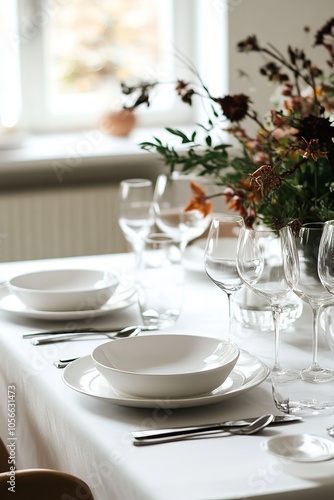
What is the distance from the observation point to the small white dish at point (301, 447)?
2.94 ft

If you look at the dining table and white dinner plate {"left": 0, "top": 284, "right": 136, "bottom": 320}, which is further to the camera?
white dinner plate {"left": 0, "top": 284, "right": 136, "bottom": 320}

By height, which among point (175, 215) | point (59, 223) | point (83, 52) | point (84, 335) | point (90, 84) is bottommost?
point (59, 223)

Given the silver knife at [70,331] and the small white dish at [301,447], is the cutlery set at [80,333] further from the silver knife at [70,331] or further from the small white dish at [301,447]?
the small white dish at [301,447]

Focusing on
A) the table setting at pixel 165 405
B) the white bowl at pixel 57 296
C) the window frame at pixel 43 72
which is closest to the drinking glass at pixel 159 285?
the table setting at pixel 165 405

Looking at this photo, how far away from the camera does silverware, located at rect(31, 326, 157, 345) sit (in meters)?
1.34

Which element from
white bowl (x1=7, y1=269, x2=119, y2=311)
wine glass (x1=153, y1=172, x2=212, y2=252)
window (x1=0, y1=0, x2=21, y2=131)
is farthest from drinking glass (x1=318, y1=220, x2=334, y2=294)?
window (x1=0, y1=0, x2=21, y2=131)

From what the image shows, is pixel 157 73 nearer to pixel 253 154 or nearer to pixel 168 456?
pixel 253 154

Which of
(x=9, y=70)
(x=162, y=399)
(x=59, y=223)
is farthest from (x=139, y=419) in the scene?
(x=9, y=70)

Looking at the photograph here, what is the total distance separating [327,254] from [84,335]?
463mm

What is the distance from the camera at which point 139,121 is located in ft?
11.9

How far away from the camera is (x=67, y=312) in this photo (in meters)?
1.43

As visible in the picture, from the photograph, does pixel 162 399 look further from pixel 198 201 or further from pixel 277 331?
pixel 198 201

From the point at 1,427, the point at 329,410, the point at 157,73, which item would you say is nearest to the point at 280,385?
the point at 329,410

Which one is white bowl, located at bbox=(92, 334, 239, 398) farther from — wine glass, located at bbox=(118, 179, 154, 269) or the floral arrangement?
wine glass, located at bbox=(118, 179, 154, 269)
